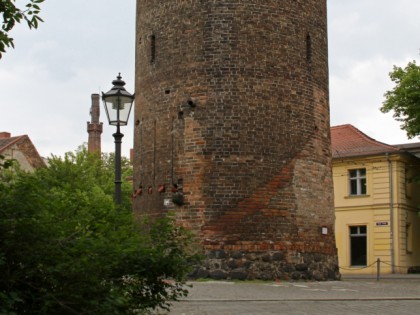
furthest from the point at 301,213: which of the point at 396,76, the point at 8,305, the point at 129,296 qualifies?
the point at 8,305

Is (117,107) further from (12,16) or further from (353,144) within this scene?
(353,144)

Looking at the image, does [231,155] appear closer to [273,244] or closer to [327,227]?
[273,244]

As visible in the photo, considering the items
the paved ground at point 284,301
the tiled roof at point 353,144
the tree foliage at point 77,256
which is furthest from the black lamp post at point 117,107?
the tiled roof at point 353,144

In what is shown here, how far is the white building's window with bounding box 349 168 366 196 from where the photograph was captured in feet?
122

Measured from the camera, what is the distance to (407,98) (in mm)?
27672

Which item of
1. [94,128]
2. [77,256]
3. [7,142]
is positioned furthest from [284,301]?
[94,128]

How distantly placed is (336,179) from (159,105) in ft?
65.7

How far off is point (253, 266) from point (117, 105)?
7.53 metres

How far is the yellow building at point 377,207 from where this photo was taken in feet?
116

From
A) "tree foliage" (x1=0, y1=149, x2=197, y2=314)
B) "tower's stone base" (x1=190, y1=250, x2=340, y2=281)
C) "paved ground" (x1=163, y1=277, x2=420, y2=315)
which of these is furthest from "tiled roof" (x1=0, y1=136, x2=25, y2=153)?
"tree foliage" (x1=0, y1=149, x2=197, y2=314)

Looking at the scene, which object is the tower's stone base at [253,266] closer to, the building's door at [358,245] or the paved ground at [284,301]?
the paved ground at [284,301]

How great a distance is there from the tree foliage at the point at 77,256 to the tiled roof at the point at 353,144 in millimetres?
29678

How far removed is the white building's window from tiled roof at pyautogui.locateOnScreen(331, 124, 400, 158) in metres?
0.99

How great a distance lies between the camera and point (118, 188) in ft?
39.9
